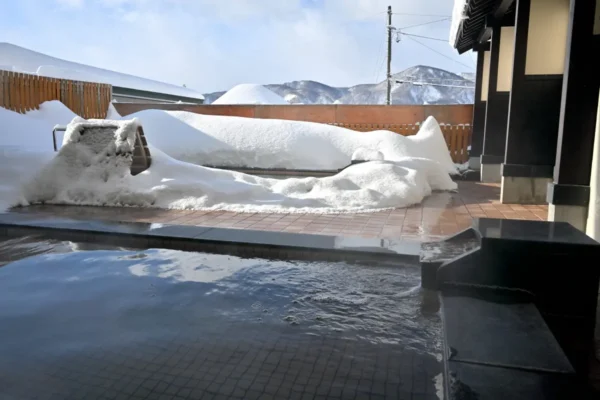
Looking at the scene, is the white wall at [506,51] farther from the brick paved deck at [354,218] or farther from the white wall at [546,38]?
the brick paved deck at [354,218]

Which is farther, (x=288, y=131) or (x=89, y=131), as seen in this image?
(x=288, y=131)

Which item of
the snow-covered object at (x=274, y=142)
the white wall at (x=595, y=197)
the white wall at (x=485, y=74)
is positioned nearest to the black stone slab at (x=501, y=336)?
the white wall at (x=595, y=197)

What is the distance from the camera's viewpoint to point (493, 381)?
1608mm

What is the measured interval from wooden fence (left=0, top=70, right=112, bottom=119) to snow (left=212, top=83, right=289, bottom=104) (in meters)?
12.2

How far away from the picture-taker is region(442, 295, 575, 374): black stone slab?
1.74 m

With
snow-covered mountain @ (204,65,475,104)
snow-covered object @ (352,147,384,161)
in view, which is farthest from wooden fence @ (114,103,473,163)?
snow-covered mountain @ (204,65,475,104)

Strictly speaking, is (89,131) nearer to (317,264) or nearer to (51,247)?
(51,247)

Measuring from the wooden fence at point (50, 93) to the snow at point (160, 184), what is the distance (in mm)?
5081

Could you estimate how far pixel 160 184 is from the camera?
585 cm

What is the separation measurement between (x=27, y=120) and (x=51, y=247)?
25.2 ft

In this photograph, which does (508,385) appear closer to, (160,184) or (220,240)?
(220,240)

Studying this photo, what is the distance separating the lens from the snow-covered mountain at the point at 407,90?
24.7 meters

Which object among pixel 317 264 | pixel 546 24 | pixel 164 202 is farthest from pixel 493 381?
pixel 546 24

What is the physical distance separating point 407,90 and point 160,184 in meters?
24.8
